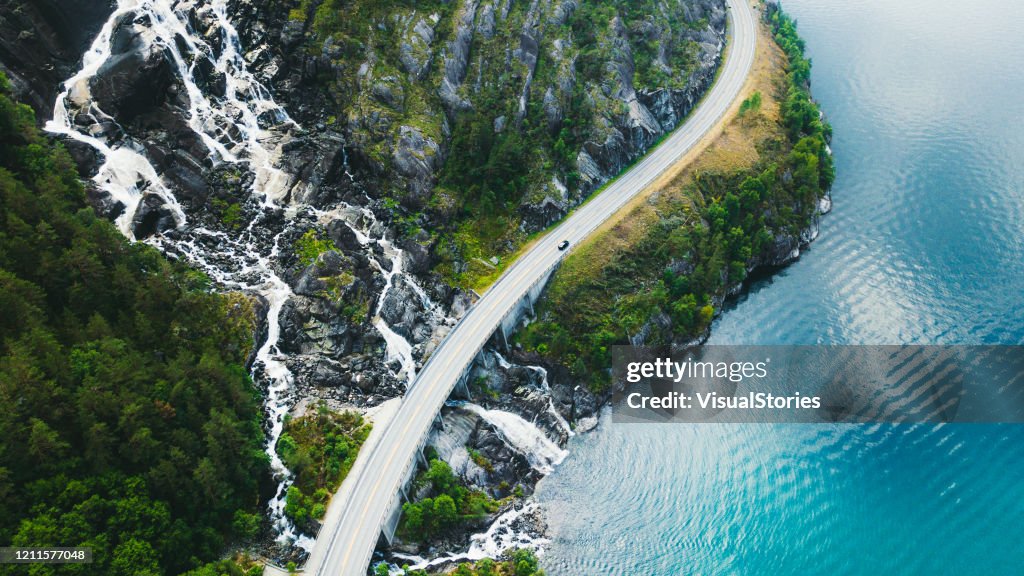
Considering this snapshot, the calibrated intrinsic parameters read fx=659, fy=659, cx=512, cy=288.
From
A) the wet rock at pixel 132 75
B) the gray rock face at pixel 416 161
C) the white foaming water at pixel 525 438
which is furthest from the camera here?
the gray rock face at pixel 416 161

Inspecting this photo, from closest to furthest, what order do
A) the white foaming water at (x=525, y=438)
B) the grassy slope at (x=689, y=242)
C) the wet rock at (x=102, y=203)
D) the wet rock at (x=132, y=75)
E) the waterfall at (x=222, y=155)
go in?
the white foaming water at (x=525, y=438)
the wet rock at (x=102, y=203)
the waterfall at (x=222, y=155)
the wet rock at (x=132, y=75)
the grassy slope at (x=689, y=242)

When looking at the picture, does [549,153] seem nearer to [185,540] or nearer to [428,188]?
[428,188]

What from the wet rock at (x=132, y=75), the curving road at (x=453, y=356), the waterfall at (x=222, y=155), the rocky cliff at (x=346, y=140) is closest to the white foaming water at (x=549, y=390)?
the rocky cliff at (x=346, y=140)

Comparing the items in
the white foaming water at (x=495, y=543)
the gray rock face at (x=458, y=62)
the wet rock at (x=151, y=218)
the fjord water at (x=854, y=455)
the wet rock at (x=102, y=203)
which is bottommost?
the white foaming water at (x=495, y=543)

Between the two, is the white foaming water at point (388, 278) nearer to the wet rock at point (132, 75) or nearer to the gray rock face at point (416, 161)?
the gray rock face at point (416, 161)

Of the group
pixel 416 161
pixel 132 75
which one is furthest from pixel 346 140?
pixel 132 75

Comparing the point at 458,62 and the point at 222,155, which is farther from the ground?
the point at 458,62

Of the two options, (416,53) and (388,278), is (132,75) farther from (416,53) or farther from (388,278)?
(388,278)

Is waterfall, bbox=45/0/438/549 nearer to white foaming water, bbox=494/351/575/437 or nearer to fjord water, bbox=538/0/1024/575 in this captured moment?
white foaming water, bbox=494/351/575/437
